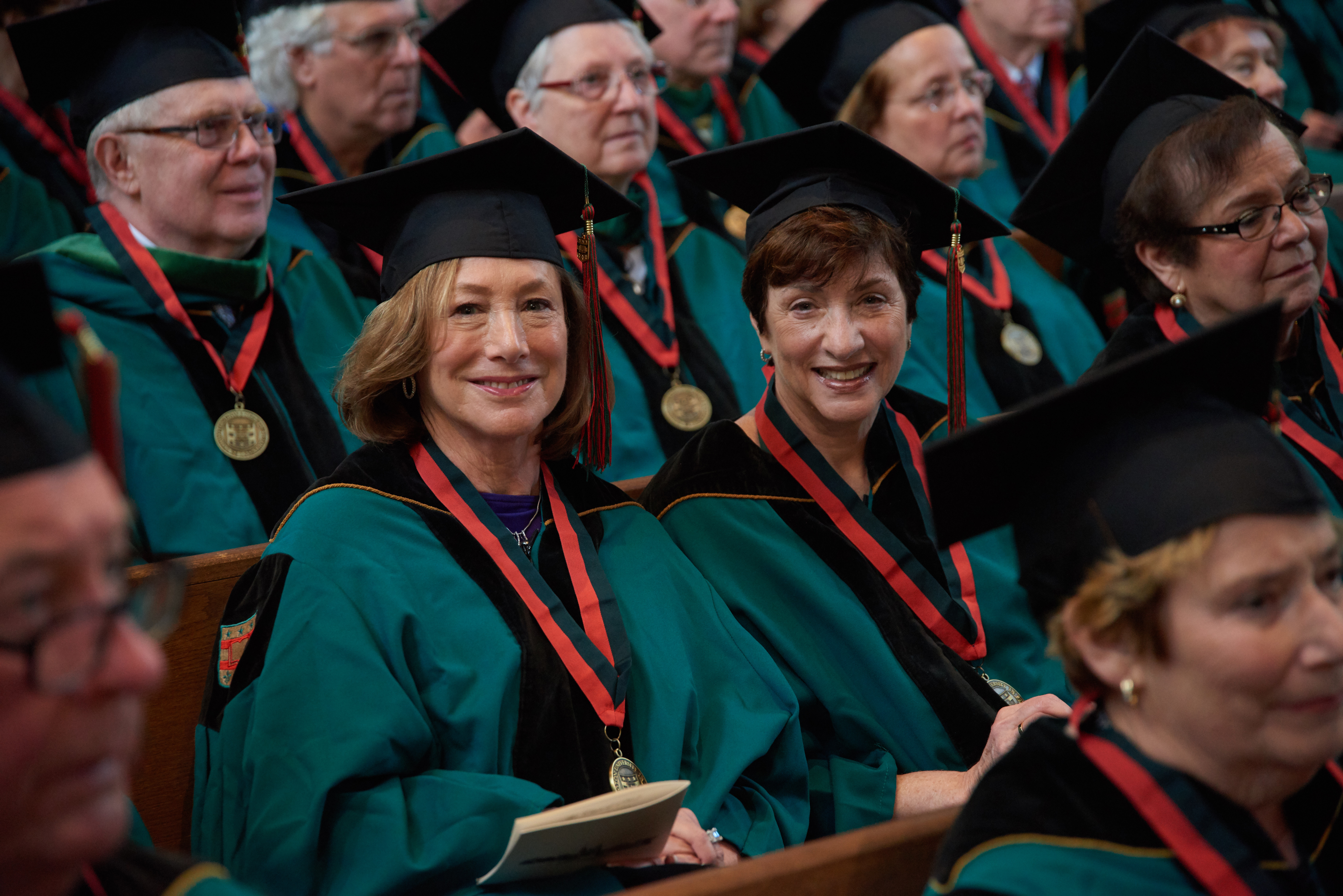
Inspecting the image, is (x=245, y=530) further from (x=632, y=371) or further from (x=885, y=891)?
(x=885, y=891)

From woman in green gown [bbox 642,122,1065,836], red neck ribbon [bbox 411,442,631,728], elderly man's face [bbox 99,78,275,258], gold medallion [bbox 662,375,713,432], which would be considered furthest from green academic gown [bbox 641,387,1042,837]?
elderly man's face [bbox 99,78,275,258]

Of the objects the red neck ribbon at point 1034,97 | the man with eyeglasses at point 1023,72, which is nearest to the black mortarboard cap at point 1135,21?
the man with eyeglasses at point 1023,72

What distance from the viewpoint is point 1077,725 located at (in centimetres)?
162

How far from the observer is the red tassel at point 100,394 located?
1.19 m

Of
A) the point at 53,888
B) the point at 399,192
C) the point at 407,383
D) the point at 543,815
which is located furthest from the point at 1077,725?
the point at 399,192

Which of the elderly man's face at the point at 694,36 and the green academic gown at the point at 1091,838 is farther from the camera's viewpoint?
the elderly man's face at the point at 694,36

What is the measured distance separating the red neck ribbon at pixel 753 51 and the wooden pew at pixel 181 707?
4.30 m

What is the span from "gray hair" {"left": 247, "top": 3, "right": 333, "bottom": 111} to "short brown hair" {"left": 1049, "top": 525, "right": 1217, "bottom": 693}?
3404mm

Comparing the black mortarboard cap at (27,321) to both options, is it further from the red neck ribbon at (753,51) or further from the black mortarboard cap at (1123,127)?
the red neck ribbon at (753,51)

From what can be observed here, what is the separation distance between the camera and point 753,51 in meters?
6.20

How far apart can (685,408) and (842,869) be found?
2.27 meters

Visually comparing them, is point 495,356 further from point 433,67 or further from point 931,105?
point 433,67

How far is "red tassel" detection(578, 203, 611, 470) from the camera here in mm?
2621

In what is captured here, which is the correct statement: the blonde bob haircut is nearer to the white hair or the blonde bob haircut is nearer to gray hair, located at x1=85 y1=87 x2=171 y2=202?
gray hair, located at x1=85 y1=87 x2=171 y2=202
